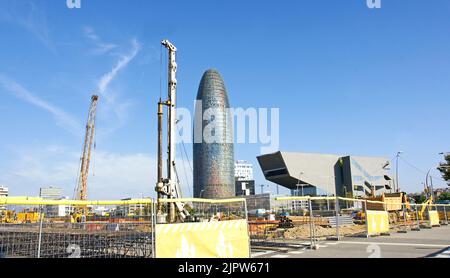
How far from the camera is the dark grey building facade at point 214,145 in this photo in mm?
171875

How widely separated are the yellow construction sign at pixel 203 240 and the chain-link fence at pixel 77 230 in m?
0.54

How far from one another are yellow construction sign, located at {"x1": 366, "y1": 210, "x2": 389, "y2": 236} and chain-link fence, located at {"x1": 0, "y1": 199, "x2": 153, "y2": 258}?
12.2 m

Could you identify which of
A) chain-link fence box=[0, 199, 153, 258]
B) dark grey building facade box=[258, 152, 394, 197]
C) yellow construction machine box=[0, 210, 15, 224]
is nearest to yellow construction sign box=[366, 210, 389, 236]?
chain-link fence box=[0, 199, 153, 258]

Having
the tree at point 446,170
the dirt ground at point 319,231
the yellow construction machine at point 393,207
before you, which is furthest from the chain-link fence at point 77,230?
the tree at point 446,170

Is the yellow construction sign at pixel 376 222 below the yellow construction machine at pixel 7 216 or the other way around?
below

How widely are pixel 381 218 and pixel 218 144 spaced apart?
156 m

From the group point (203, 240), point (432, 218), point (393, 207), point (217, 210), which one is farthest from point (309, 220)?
point (393, 207)

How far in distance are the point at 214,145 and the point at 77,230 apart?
6480 inches

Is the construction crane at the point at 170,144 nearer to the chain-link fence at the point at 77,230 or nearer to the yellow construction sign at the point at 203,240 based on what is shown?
the chain-link fence at the point at 77,230

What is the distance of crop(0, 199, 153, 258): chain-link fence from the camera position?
865 cm

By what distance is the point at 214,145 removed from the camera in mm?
174625
